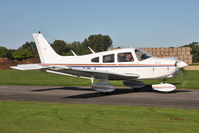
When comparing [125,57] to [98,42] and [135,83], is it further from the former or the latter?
[98,42]

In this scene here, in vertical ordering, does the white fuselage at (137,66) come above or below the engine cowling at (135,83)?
above

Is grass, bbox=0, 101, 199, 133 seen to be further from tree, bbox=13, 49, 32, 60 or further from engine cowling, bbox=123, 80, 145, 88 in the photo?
tree, bbox=13, 49, 32, 60

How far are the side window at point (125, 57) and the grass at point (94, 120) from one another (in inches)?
214

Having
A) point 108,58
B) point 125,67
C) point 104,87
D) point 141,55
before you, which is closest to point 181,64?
point 141,55

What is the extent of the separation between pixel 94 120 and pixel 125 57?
7561 millimetres

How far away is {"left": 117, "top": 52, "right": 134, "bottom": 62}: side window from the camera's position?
14.8m

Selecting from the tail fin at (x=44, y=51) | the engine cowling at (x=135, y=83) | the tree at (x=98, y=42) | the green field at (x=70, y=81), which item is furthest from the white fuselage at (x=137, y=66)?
the tree at (x=98, y=42)

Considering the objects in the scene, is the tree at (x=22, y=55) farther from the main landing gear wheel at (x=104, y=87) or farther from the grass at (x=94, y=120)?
the grass at (x=94, y=120)

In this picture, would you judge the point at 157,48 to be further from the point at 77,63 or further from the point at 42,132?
the point at 42,132

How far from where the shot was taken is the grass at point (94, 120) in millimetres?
6764

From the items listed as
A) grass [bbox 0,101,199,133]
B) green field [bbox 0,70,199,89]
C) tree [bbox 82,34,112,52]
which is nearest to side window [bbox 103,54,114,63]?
green field [bbox 0,70,199,89]

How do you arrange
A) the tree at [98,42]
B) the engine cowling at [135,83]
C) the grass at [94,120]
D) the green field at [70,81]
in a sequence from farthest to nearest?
1. the tree at [98,42]
2. the green field at [70,81]
3. the engine cowling at [135,83]
4. the grass at [94,120]

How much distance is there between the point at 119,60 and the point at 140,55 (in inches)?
46.2

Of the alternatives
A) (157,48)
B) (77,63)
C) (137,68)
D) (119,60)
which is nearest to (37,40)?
(77,63)
